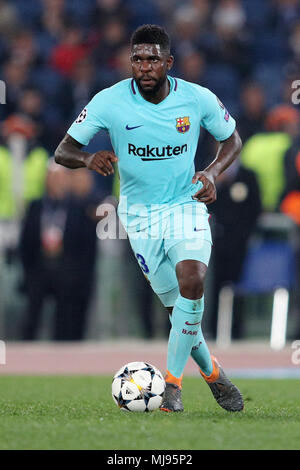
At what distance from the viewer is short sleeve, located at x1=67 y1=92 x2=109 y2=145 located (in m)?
7.07

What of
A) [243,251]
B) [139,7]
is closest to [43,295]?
[243,251]

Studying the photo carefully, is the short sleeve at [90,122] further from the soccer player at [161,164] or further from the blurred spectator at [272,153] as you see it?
the blurred spectator at [272,153]

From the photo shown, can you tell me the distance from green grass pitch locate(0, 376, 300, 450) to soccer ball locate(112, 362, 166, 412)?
8 cm

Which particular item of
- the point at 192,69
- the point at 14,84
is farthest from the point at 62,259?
the point at 14,84

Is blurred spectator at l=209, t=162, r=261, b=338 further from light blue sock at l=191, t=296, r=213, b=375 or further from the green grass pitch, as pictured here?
light blue sock at l=191, t=296, r=213, b=375

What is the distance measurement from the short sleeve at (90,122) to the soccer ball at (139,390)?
159 cm

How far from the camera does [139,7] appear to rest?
17625mm

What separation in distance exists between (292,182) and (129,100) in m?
6.25

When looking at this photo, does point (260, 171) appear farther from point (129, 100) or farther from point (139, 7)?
point (129, 100)

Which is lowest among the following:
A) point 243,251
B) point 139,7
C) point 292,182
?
point 243,251

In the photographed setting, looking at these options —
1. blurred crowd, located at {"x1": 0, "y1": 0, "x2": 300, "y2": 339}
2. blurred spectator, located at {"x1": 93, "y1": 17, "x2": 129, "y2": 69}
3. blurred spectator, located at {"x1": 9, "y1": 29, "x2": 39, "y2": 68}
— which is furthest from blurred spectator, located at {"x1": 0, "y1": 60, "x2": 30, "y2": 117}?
blurred spectator, located at {"x1": 93, "y1": 17, "x2": 129, "y2": 69}

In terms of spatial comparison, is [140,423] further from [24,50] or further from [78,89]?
[24,50]

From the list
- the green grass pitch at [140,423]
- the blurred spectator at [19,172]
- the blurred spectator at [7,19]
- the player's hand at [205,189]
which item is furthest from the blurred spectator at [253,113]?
the player's hand at [205,189]

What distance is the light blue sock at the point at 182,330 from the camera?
6.77 metres
